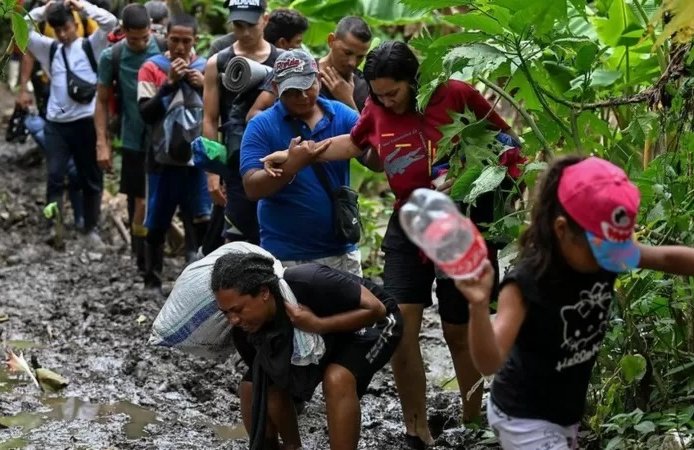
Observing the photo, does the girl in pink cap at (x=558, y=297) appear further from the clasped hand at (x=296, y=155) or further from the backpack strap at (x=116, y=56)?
the backpack strap at (x=116, y=56)

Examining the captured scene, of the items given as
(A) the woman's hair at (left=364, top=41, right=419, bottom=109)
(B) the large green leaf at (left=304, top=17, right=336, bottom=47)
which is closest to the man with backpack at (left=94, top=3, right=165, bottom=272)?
(B) the large green leaf at (left=304, top=17, right=336, bottom=47)

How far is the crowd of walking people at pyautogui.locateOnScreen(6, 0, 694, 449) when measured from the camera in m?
3.49

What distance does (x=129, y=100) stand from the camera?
357 inches

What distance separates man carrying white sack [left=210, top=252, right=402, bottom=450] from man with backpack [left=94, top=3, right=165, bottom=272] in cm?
430

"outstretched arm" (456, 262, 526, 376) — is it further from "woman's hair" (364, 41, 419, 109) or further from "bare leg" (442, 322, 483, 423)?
"bare leg" (442, 322, 483, 423)

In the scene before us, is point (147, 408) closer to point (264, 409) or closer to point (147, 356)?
point (147, 356)

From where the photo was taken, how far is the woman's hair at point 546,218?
11.4 feet

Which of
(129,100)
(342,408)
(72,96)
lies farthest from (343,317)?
(72,96)

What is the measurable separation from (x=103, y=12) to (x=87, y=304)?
2.59m

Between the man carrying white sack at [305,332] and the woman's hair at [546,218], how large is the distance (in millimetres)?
1448

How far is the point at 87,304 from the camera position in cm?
856

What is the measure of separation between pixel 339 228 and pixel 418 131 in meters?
0.78

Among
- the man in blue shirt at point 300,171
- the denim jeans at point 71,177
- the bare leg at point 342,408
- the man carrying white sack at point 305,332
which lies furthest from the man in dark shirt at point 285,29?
the denim jeans at point 71,177

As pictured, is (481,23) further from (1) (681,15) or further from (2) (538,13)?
(1) (681,15)
